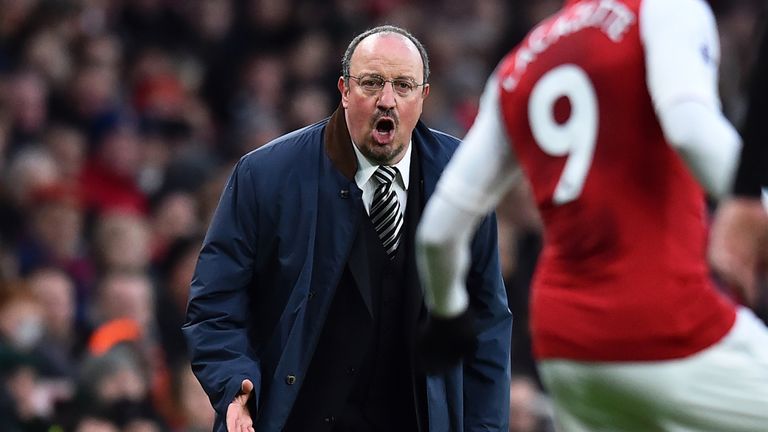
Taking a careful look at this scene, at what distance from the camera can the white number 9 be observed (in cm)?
346

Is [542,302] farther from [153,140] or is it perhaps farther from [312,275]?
[153,140]

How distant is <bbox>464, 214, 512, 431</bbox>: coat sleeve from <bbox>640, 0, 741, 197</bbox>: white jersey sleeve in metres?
1.77

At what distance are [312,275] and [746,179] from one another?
6.65 ft

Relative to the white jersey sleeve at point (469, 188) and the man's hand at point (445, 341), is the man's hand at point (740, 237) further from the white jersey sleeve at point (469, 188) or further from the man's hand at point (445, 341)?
the man's hand at point (445, 341)

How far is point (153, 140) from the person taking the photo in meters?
11.4

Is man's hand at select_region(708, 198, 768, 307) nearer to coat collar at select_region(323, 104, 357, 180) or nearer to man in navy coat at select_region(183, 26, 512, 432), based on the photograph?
man in navy coat at select_region(183, 26, 512, 432)

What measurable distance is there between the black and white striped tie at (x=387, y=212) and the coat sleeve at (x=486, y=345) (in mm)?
253

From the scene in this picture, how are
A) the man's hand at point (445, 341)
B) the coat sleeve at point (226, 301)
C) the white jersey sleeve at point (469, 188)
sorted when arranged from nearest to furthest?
the white jersey sleeve at point (469, 188)
the man's hand at point (445, 341)
the coat sleeve at point (226, 301)

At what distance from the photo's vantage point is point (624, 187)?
3.43 m

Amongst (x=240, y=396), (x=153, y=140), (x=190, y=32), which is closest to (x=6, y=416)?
(x=240, y=396)

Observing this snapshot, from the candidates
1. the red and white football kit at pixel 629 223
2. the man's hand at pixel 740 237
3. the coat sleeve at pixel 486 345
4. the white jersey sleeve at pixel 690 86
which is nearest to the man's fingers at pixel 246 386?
the coat sleeve at pixel 486 345

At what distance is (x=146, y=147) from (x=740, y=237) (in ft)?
28.0

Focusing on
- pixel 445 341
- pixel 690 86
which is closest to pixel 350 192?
pixel 445 341

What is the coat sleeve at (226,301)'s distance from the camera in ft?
15.8
